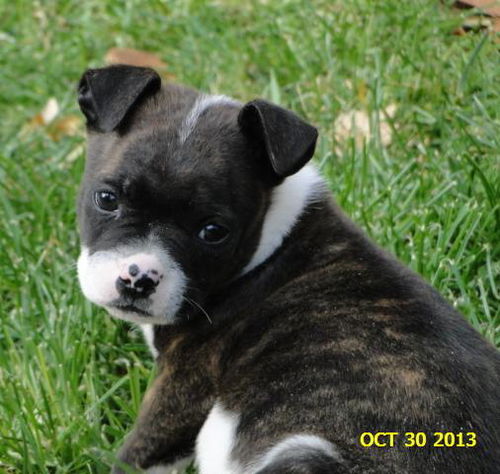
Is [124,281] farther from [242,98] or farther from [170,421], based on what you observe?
[242,98]

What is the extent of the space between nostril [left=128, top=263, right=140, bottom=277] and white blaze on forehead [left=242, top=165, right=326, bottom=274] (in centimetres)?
72

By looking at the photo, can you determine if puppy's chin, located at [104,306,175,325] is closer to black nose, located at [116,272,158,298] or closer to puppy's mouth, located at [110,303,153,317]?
puppy's mouth, located at [110,303,153,317]

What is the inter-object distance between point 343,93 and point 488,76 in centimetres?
126

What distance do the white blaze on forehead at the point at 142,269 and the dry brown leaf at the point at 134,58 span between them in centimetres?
444

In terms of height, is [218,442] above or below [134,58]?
above

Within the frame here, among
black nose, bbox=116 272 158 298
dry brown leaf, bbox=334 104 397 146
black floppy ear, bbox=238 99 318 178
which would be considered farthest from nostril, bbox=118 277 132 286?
dry brown leaf, bbox=334 104 397 146

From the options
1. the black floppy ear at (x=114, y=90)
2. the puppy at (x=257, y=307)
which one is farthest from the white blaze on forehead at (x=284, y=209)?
the black floppy ear at (x=114, y=90)

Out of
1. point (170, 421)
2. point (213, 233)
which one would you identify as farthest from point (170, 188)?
point (170, 421)

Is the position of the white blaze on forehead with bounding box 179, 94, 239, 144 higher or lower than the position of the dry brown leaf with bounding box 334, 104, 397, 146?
higher

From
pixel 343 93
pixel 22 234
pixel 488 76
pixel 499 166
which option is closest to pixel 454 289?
pixel 499 166

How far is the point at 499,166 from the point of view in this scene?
6480mm

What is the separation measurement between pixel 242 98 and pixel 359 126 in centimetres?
115

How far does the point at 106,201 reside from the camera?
479cm

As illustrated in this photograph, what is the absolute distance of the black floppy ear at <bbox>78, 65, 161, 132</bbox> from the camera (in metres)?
4.79
